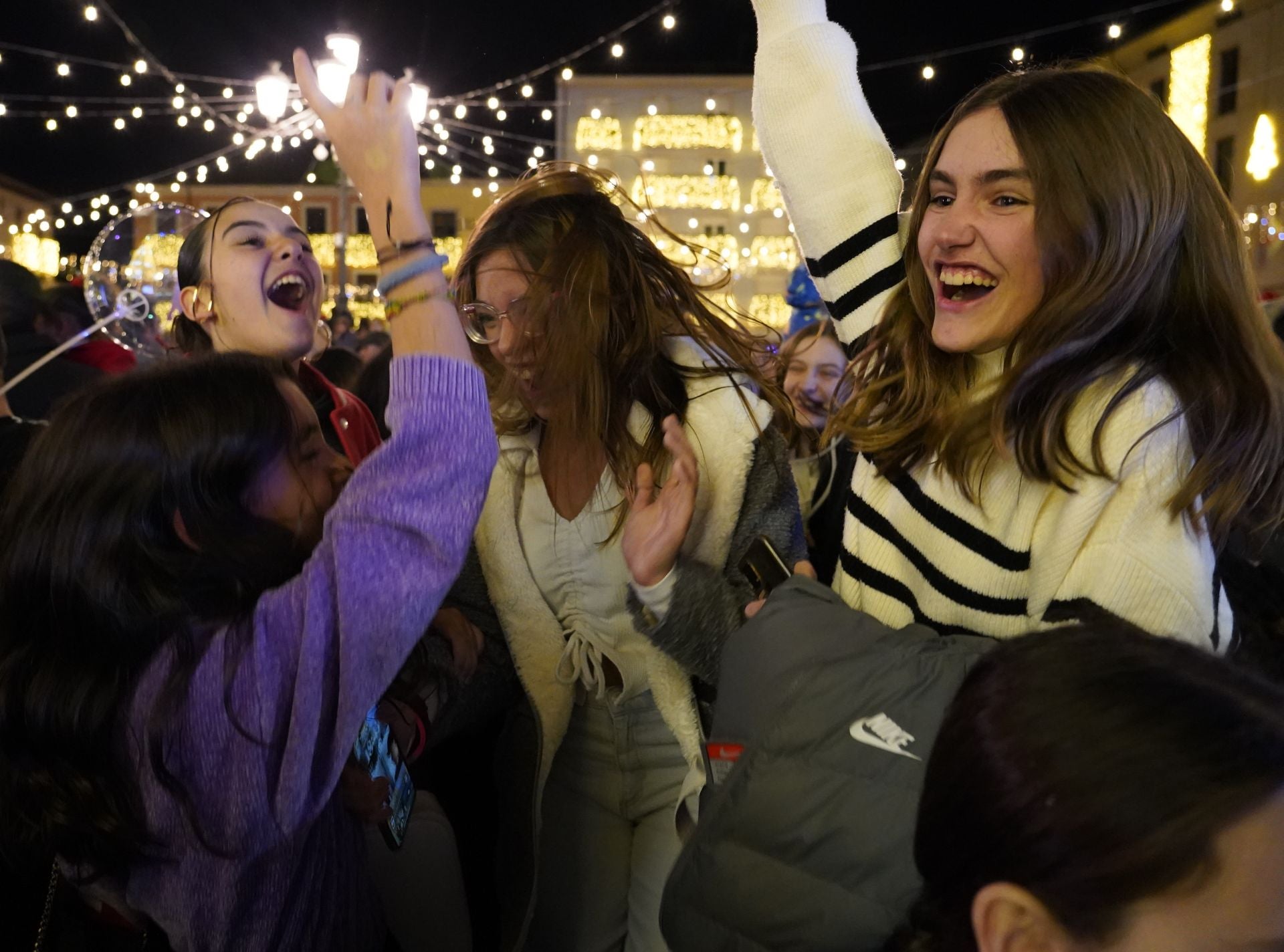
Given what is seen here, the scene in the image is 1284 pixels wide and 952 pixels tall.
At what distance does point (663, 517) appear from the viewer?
199 centimetres

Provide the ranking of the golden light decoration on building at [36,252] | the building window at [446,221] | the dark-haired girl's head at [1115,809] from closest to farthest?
1. the dark-haired girl's head at [1115,809]
2. the golden light decoration on building at [36,252]
3. the building window at [446,221]

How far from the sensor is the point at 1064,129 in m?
1.59

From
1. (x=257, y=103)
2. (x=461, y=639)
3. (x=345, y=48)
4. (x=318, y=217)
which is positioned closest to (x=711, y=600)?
(x=461, y=639)

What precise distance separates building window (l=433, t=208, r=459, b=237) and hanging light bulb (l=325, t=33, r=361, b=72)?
2821 cm

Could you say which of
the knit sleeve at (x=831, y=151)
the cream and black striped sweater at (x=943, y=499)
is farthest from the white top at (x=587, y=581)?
the knit sleeve at (x=831, y=151)

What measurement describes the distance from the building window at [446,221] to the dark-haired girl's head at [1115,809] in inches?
1449

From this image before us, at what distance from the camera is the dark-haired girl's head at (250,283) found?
2.95 m

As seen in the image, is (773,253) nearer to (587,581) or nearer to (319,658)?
(587,581)

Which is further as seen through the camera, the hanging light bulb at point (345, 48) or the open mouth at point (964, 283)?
the hanging light bulb at point (345, 48)

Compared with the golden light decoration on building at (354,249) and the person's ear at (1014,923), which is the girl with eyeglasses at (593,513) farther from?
the golden light decoration on building at (354,249)

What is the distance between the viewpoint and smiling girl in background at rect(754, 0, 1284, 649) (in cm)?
145

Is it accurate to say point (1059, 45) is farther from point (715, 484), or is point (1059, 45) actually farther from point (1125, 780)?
point (1125, 780)

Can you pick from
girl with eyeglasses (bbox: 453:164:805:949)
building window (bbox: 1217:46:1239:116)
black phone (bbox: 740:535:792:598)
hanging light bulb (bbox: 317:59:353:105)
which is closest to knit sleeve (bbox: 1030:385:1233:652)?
black phone (bbox: 740:535:792:598)

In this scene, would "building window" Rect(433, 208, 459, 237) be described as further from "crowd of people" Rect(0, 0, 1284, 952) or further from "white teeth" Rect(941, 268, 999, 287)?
"white teeth" Rect(941, 268, 999, 287)
